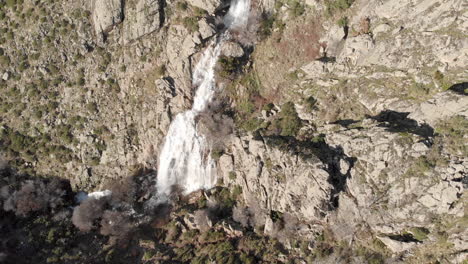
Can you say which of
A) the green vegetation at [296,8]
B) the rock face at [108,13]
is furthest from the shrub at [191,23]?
the green vegetation at [296,8]

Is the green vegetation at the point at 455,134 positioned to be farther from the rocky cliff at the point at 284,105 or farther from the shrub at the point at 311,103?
the shrub at the point at 311,103

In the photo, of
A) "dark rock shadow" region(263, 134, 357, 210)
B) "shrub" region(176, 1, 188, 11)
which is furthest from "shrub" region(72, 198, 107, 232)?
"shrub" region(176, 1, 188, 11)

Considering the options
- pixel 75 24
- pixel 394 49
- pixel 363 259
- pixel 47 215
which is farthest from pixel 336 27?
pixel 47 215

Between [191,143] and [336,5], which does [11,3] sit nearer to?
[191,143]

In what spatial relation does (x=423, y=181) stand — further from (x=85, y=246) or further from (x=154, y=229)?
(x=85, y=246)

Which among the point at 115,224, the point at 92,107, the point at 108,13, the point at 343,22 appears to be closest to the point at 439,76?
the point at 343,22
